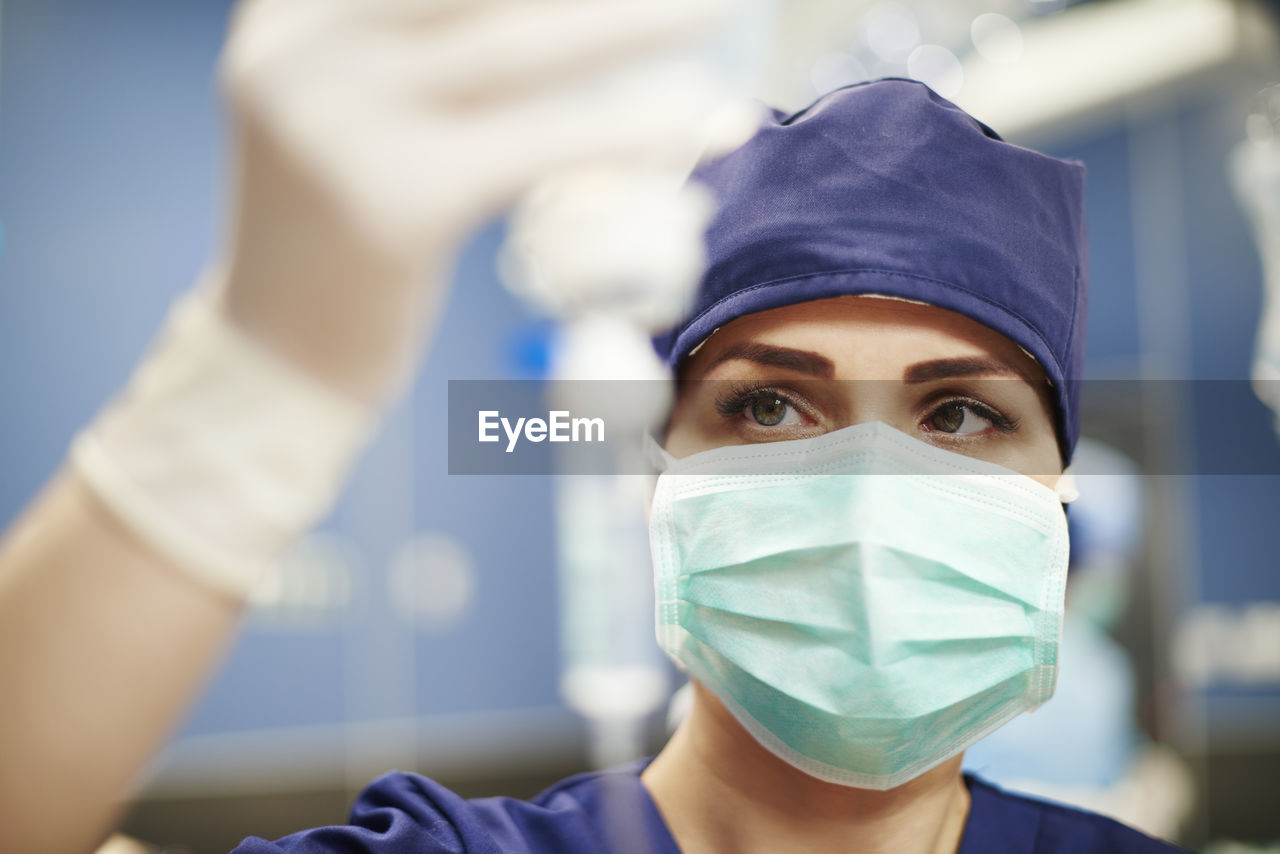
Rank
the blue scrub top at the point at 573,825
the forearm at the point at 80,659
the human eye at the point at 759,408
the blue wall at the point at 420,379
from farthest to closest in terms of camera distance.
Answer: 1. the blue wall at the point at 420,379
2. the human eye at the point at 759,408
3. the blue scrub top at the point at 573,825
4. the forearm at the point at 80,659

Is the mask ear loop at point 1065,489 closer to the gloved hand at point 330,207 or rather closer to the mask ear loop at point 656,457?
the mask ear loop at point 656,457

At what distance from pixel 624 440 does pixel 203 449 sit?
0.55 meters

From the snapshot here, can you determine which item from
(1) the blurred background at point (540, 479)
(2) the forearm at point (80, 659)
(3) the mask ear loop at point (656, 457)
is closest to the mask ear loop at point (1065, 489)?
(3) the mask ear loop at point (656, 457)

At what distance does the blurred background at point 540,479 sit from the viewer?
1.46 m

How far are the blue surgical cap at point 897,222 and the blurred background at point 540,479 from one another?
0.11m

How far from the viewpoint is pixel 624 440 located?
101 centimetres

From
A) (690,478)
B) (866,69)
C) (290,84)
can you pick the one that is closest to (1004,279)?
(690,478)

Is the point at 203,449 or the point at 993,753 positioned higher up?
the point at 203,449

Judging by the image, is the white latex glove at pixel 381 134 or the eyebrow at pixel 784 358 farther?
the eyebrow at pixel 784 358

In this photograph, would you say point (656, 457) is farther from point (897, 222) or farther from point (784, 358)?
point (897, 222)

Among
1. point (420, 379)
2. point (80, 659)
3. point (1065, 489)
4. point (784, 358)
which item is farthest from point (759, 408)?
point (420, 379)

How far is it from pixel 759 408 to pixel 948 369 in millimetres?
181

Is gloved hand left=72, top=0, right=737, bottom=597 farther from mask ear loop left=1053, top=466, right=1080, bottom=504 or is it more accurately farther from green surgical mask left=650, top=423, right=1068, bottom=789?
mask ear loop left=1053, top=466, right=1080, bottom=504

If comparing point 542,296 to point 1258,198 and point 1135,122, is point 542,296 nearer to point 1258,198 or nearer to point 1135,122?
point 1258,198
